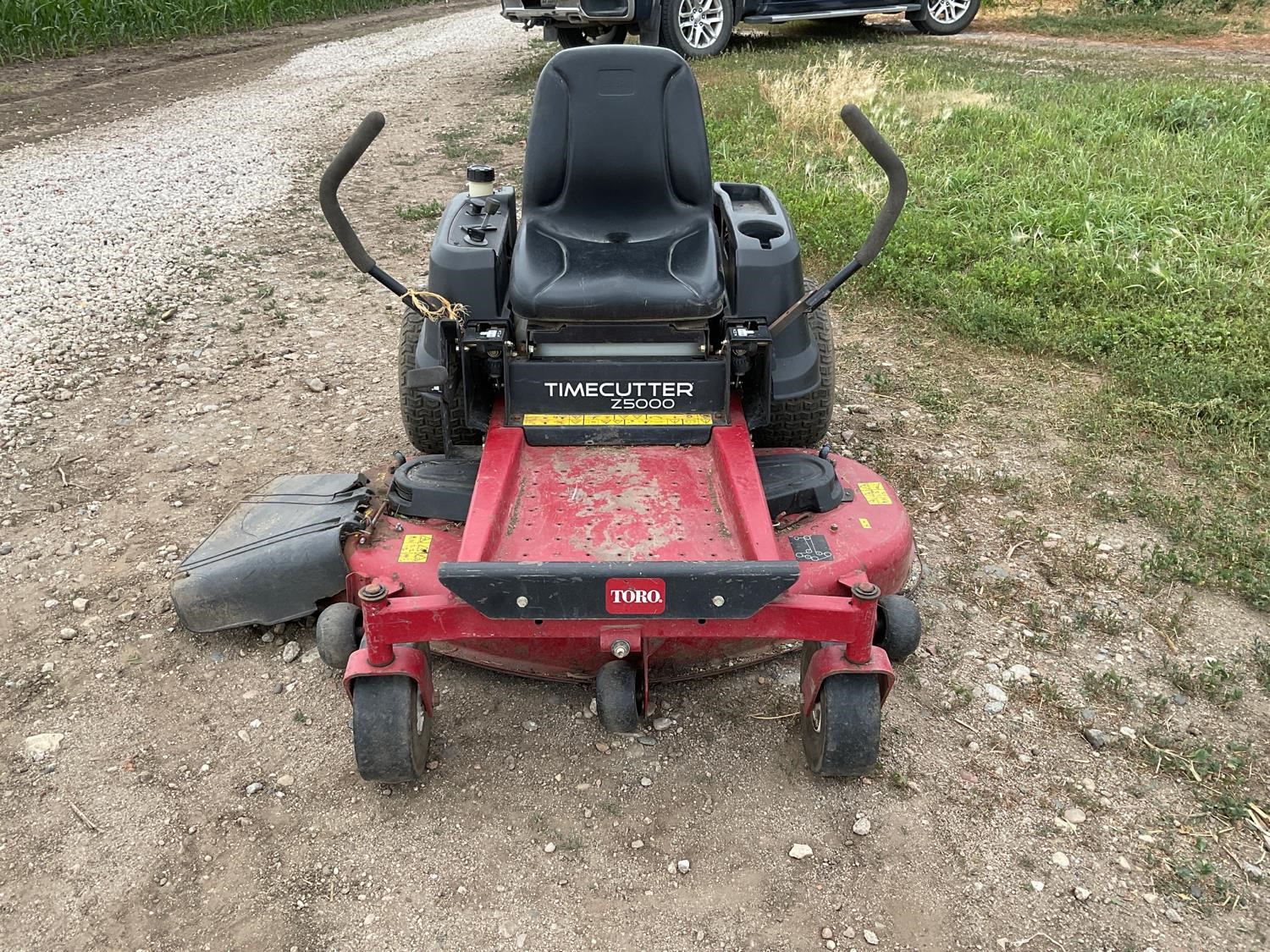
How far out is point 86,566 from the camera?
11.3 feet

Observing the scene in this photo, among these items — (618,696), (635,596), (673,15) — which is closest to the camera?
(635,596)

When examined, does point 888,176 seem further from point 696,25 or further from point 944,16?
point 944,16

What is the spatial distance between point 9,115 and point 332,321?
6.33m

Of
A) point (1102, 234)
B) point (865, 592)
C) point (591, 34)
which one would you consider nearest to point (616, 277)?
point (865, 592)

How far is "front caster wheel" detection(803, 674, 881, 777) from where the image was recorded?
96.6 inches

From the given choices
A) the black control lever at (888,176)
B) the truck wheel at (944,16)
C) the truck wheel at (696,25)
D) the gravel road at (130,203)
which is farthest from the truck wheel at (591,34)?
the black control lever at (888,176)

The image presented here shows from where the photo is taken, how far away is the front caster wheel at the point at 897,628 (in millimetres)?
2639

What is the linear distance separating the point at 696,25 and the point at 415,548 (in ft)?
31.8

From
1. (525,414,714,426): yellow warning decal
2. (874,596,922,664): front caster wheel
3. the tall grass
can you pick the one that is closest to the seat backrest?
(525,414,714,426): yellow warning decal

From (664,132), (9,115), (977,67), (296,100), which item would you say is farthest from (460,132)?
(664,132)

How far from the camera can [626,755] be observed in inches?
107

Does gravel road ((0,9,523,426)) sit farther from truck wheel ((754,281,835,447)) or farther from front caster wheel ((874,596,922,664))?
front caster wheel ((874,596,922,664))

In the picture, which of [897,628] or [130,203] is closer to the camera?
[897,628]

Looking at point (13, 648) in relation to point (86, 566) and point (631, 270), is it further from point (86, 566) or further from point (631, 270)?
point (631, 270)
